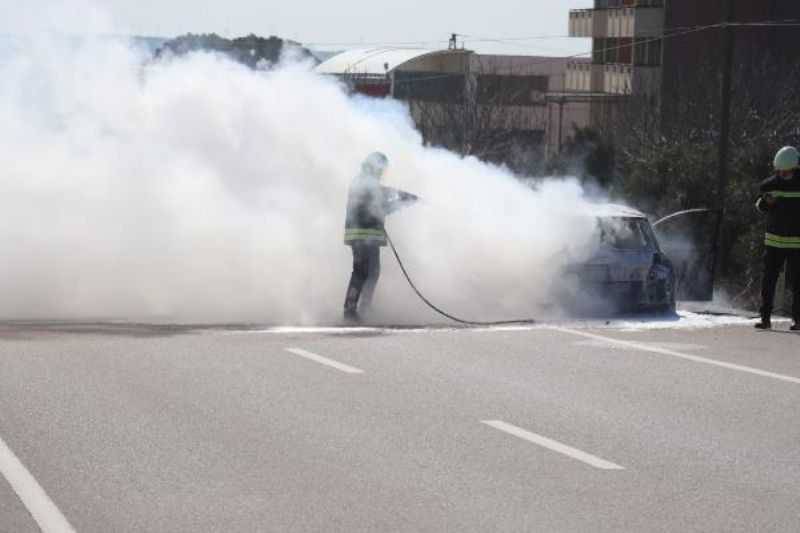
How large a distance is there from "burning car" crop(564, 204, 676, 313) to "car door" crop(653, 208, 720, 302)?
298 centimetres

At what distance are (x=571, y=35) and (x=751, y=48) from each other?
21.2 metres

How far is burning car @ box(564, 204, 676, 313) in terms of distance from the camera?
1836 centimetres

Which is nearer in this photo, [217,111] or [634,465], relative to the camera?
[634,465]

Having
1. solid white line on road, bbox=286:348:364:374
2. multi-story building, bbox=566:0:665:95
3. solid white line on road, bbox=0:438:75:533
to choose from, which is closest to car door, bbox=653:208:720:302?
solid white line on road, bbox=286:348:364:374

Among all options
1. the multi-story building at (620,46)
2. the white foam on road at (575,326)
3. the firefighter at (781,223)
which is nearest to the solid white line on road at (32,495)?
the white foam on road at (575,326)

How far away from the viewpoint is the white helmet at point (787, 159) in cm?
1766

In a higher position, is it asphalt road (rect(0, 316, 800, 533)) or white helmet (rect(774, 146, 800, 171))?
white helmet (rect(774, 146, 800, 171))

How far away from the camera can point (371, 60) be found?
8538 cm

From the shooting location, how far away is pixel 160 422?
423 inches

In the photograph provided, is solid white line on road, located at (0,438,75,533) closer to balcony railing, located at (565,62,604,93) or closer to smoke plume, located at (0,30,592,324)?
smoke plume, located at (0,30,592,324)

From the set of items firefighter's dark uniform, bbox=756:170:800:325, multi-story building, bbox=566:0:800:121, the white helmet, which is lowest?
firefighter's dark uniform, bbox=756:170:800:325

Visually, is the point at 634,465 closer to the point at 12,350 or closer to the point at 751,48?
the point at 12,350

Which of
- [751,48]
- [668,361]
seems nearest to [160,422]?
[668,361]

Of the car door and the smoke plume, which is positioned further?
the car door
